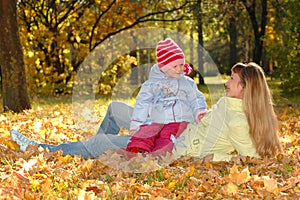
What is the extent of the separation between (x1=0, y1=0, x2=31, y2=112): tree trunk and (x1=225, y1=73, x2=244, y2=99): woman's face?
5.96 m

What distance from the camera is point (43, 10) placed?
17.4 m

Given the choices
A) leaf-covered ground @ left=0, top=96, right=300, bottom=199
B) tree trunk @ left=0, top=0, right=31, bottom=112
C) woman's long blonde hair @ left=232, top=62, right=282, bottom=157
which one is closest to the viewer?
leaf-covered ground @ left=0, top=96, right=300, bottom=199

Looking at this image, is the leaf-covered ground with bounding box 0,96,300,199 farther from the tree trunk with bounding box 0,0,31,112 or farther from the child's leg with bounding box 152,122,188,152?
the tree trunk with bounding box 0,0,31,112

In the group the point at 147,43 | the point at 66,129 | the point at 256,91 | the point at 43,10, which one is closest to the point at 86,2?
the point at 43,10

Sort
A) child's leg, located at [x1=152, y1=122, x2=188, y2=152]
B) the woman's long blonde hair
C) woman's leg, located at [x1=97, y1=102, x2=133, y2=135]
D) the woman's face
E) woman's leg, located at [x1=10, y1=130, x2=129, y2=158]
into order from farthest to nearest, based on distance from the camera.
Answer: woman's leg, located at [x1=97, y1=102, x2=133, y2=135]
woman's leg, located at [x1=10, y1=130, x2=129, y2=158]
child's leg, located at [x1=152, y1=122, x2=188, y2=152]
the woman's face
the woman's long blonde hair

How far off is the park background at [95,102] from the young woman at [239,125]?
0.16 meters

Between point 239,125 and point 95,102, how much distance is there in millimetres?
2136

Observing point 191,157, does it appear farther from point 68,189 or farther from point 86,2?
point 86,2

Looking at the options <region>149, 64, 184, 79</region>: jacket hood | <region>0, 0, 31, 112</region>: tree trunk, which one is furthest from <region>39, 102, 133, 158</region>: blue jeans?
<region>0, 0, 31, 112</region>: tree trunk

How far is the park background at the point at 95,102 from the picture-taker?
3430 millimetres

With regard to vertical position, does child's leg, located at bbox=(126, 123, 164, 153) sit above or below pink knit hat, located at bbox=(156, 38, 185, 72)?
below

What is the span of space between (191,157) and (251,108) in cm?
71

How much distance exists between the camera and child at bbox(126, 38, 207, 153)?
180 inches

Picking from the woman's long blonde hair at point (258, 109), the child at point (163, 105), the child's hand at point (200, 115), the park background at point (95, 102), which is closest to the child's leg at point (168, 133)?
the child at point (163, 105)
